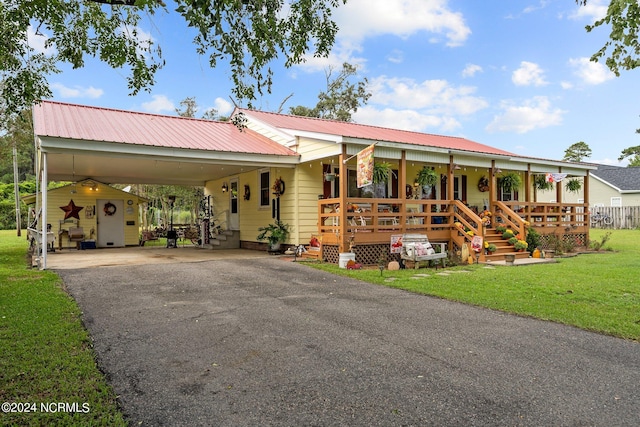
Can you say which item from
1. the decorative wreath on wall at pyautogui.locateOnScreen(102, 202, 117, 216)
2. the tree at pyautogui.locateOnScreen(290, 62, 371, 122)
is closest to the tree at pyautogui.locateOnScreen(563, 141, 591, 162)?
the tree at pyautogui.locateOnScreen(290, 62, 371, 122)

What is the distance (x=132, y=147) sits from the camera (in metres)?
10.7

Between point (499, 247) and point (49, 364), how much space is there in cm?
1140

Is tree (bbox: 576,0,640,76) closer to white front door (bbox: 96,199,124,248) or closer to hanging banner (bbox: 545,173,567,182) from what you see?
hanging banner (bbox: 545,173,567,182)

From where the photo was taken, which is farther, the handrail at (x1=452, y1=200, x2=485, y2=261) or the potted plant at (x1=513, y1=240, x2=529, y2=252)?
the potted plant at (x1=513, y1=240, x2=529, y2=252)

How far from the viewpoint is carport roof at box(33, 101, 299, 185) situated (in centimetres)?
1039

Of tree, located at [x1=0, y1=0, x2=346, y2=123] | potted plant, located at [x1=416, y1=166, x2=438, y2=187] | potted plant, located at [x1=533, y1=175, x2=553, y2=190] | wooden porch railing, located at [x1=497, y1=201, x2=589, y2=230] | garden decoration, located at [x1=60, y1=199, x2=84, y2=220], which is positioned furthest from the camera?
potted plant, located at [x1=533, y1=175, x2=553, y2=190]

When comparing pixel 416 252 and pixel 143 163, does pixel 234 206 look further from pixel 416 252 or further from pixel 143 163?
pixel 416 252

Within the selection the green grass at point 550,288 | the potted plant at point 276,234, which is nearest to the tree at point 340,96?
the potted plant at point 276,234

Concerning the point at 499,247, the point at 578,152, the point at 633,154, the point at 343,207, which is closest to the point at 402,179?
the point at 343,207

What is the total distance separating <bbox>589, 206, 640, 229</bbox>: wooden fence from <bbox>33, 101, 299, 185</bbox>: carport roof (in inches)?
993

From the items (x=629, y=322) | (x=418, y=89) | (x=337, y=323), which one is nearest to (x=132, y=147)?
(x=337, y=323)

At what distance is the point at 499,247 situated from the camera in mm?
12188

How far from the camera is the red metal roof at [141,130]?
429 inches

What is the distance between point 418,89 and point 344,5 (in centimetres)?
1879
